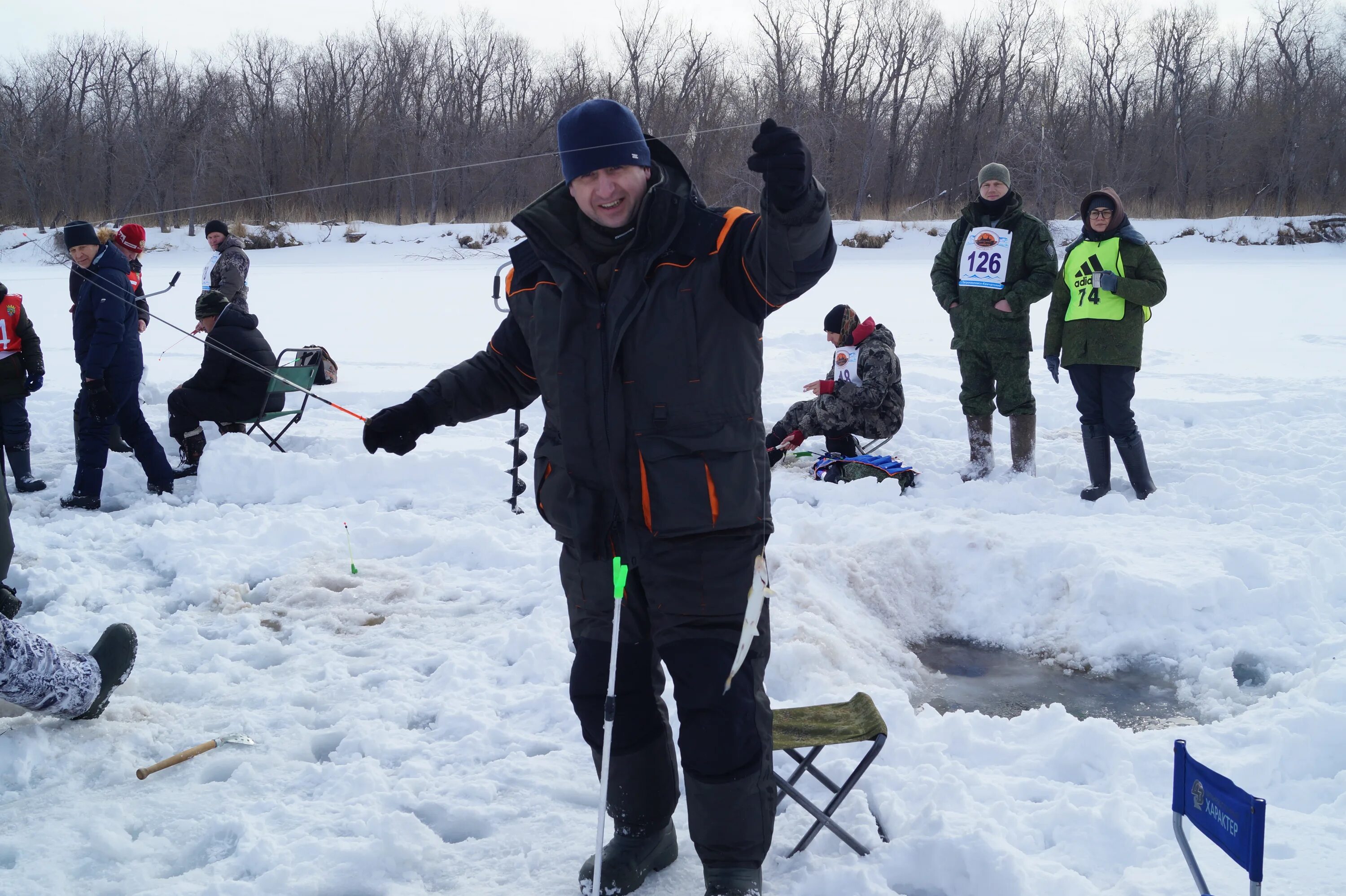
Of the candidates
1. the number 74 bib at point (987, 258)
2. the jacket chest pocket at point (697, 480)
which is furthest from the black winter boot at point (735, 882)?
the number 74 bib at point (987, 258)

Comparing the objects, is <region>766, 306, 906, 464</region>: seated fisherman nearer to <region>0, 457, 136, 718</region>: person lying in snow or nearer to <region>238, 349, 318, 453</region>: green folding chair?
<region>238, 349, 318, 453</region>: green folding chair

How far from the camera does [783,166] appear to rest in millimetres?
2037

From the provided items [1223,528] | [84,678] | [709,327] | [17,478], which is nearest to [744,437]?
[709,327]

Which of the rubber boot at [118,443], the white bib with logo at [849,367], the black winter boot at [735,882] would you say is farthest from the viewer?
the rubber boot at [118,443]

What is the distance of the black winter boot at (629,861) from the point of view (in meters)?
2.56

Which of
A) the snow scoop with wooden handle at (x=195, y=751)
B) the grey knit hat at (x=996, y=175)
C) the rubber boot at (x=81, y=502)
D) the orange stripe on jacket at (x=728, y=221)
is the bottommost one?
the snow scoop with wooden handle at (x=195, y=751)

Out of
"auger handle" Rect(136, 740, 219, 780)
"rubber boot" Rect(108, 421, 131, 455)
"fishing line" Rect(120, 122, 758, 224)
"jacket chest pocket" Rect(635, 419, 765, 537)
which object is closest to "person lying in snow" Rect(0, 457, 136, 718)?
"auger handle" Rect(136, 740, 219, 780)

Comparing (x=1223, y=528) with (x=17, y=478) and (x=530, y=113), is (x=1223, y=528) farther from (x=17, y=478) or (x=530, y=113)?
(x=530, y=113)

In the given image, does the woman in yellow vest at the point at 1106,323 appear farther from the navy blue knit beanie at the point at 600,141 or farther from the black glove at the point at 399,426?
the black glove at the point at 399,426

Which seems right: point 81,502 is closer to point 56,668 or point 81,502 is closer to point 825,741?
point 56,668

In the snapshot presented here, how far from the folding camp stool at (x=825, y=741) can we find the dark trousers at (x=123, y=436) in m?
5.12

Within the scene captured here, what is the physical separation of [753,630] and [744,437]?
437mm

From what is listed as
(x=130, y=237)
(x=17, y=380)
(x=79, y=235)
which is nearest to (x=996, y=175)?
(x=79, y=235)

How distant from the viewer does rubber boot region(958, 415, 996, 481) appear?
6.63 meters
